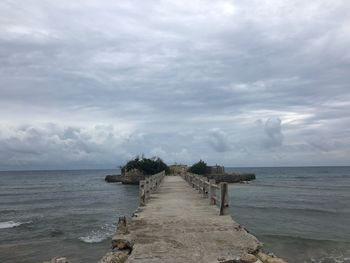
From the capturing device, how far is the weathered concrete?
720 cm

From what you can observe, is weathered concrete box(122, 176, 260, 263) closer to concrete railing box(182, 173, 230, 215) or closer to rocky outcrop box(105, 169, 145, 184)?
concrete railing box(182, 173, 230, 215)

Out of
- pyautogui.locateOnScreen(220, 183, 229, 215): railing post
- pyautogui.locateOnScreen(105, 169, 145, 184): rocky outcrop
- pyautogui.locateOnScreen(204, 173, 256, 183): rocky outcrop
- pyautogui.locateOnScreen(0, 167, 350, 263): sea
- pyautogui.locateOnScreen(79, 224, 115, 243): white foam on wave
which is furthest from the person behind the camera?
pyautogui.locateOnScreen(204, 173, 256, 183): rocky outcrop

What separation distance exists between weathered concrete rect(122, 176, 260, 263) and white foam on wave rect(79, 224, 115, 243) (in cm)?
817

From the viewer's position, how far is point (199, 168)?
74938 millimetres

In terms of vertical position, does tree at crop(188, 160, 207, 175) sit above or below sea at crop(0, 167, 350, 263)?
above

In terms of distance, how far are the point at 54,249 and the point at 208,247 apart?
12.7 meters

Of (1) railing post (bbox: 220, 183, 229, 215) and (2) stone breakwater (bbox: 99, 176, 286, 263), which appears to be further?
(1) railing post (bbox: 220, 183, 229, 215)

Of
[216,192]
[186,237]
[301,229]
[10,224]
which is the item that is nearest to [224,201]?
[186,237]

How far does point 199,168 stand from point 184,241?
66965mm

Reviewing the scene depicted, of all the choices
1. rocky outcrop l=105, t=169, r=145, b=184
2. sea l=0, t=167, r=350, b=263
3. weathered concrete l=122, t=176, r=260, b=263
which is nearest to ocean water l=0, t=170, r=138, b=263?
sea l=0, t=167, r=350, b=263

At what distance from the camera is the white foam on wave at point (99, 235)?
19984 millimetres

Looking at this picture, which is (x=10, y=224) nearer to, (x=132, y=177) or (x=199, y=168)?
(x=132, y=177)

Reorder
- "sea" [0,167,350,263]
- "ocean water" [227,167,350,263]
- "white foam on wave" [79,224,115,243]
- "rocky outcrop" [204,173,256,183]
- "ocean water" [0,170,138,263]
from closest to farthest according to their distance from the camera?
"ocean water" [227,167,350,263] < "sea" [0,167,350,263] < "ocean water" [0,170,138,263] < "white foam on wave" [79,224,115,243] < "rocky outcrop" [204,173,256,183]

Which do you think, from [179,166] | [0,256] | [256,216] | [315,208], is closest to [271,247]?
[256,216]
